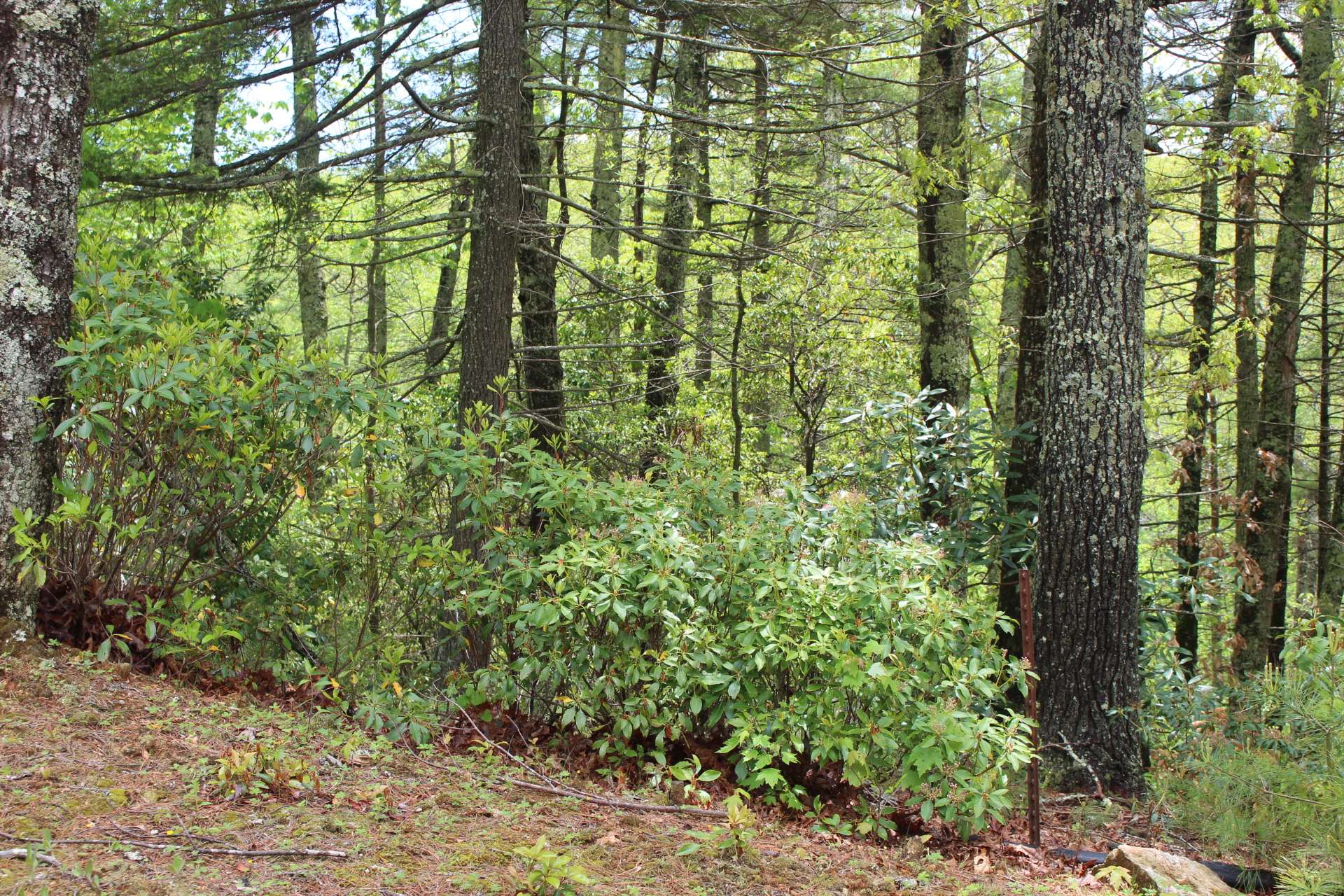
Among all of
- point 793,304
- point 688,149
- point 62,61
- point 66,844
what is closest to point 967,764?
point 66,844

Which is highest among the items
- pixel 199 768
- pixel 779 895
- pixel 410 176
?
pixel 410 176

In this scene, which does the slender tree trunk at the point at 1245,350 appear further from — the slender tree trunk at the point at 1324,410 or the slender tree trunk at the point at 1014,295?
the slender tree trunk at the point at 1014,295

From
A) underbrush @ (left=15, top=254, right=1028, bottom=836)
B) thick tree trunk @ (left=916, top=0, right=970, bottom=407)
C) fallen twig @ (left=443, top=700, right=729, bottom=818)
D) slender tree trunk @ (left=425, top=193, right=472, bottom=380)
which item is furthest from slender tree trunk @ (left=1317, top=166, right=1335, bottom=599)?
slender tree trunk @ (left=425, top=193, right=472, bottom=380)

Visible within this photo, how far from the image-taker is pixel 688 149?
481 inches

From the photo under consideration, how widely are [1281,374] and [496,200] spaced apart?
8.81m

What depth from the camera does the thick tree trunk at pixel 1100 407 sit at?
5344 mm

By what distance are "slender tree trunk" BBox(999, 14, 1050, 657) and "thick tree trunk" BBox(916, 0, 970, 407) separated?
72 cm

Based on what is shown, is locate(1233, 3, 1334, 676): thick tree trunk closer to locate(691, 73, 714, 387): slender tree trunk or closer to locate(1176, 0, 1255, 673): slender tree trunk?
locate(1176, 0, 1255, 673): slender tree trunk

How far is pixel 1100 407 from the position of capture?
5.34m

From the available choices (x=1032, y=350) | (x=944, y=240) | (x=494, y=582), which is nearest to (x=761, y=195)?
(x=944, y=240)

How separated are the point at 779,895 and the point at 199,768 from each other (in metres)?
2.12

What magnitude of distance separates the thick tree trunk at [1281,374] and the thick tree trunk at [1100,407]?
507 cm

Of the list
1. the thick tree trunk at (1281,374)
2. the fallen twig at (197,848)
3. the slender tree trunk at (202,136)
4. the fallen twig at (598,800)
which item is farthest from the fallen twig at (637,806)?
the thick tree trunk at (1281,374)

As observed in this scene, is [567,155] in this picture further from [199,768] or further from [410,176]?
[199,768]
